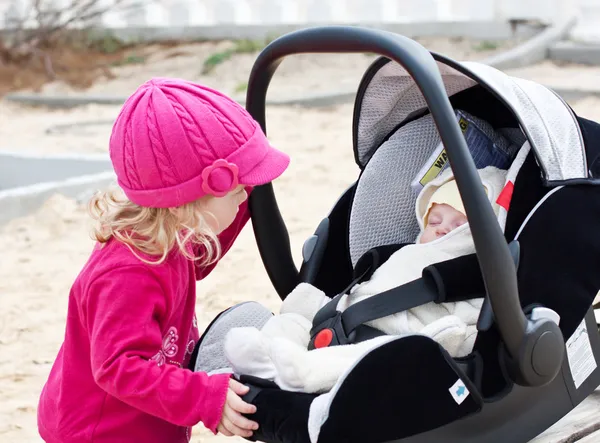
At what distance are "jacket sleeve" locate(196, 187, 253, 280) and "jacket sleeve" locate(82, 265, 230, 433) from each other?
Answer: 11.2 inches

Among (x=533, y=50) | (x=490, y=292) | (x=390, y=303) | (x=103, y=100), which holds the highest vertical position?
(x=490, y=292)

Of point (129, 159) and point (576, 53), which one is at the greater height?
point (129, 159)

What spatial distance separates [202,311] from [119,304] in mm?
1350

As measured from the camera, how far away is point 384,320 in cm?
170

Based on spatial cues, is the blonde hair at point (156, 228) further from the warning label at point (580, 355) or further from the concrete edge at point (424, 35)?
the concrete edge at point (424, 35)

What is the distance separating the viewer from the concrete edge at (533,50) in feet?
21.3

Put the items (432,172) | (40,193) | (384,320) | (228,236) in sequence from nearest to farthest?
(384,320) < (228,236) < (432,172) < (40,193)

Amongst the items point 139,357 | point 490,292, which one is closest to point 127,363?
point 139,357

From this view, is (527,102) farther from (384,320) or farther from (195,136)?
(195,136)

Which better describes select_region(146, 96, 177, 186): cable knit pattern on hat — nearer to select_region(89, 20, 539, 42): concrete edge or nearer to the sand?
the sand

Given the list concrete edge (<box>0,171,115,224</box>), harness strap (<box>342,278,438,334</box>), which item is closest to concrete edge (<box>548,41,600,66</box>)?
concrete edge (<box>0,171,115,224</box>)

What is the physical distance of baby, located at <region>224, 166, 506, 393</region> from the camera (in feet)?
5.16

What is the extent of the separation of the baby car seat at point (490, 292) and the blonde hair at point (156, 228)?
0.28 m

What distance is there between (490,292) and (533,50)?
579 centimetres
